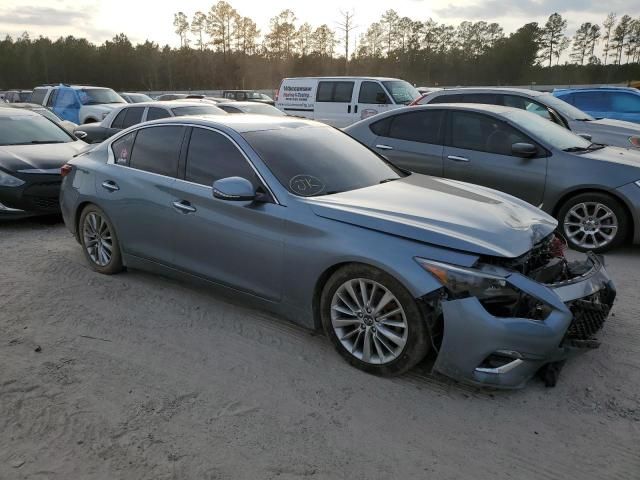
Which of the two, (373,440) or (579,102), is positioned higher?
(579,102)

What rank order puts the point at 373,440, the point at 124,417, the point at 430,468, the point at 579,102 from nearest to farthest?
1. the point at 430,468
2. the point at 373,440
3. the point at 124,417
4. the point at 579,102

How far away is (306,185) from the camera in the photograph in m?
3.99

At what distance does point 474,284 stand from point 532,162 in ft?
12.4

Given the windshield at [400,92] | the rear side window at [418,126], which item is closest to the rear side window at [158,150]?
the rear side window at [418,126]

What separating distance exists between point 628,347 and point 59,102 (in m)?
18.2

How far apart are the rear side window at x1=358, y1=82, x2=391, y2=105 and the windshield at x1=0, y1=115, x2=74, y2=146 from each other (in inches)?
312

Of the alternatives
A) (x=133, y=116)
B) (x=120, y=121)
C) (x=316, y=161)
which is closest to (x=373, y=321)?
(x=316, y=161)

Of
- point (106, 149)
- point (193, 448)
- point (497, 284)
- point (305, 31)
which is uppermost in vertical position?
point (305, 31)

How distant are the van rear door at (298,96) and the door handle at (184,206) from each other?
446 inches

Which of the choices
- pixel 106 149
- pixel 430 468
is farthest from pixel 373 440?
pixel 106 149

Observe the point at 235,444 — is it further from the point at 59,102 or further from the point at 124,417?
the point at 59,102

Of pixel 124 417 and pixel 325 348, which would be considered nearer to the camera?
pixel 124 417

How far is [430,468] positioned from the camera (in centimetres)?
266

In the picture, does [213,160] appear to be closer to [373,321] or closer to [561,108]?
[373,321]
